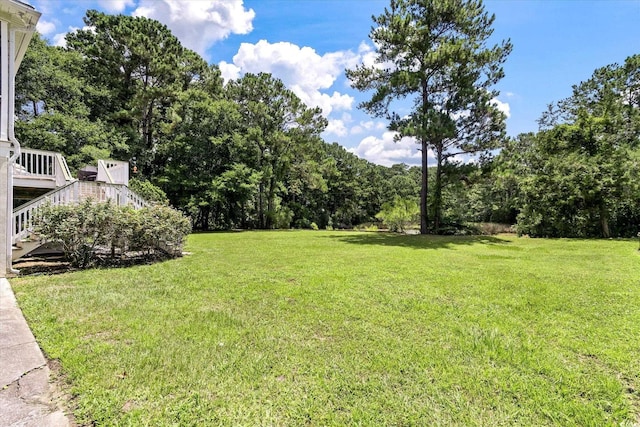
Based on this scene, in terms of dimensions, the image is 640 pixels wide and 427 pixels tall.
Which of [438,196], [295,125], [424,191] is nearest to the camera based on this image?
[424,191]

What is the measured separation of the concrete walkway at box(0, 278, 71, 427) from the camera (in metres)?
1.94

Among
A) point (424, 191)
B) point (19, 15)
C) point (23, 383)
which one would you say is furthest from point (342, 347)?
point (424, 191)

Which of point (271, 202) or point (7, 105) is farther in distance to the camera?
point (271, 202)

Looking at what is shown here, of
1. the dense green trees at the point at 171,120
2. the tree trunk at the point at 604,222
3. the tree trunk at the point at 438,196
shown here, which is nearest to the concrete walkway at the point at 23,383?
the dense green trees at the point at 171,120

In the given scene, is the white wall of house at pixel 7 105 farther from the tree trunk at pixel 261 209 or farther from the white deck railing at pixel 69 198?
the tree trunk at pixel 261 209

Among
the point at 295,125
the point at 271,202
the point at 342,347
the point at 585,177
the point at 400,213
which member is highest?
the point at 295,125

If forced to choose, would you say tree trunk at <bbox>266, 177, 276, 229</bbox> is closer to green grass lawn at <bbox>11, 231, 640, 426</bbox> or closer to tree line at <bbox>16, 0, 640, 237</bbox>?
tree line at <bbox>16, 0, 640, 237</bbox>

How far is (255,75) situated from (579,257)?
21688 mm

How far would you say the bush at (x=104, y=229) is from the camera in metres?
6.27

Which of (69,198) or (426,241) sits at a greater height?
(69,198)

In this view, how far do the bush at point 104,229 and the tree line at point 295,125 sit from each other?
10.5m

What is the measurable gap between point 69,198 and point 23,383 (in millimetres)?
6446

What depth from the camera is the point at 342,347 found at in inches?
122

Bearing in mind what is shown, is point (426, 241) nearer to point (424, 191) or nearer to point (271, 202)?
point (424, 191)
